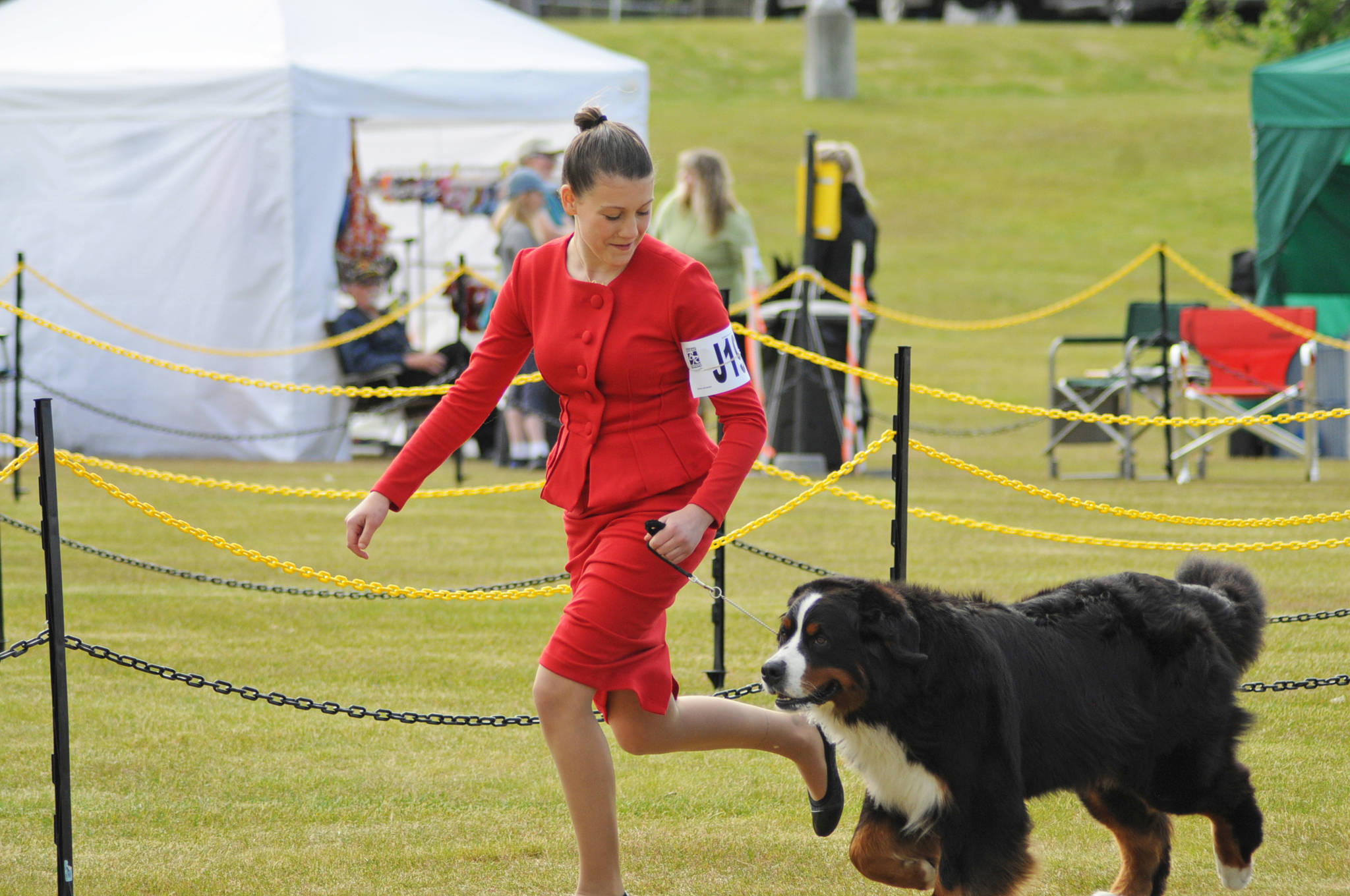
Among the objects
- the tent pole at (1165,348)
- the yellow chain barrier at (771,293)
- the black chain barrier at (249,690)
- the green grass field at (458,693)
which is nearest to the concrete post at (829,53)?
the green grass field at (458,693)

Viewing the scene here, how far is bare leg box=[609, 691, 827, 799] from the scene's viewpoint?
324 cm

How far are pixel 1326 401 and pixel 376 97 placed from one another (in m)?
7.49

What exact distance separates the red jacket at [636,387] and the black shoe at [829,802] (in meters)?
0.93

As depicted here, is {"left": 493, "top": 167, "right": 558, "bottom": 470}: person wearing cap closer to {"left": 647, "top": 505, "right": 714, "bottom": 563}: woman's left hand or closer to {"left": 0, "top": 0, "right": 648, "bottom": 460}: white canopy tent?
{"left": 0, "top": 0, "right": 648, "bottom": 460}: white canopy tent

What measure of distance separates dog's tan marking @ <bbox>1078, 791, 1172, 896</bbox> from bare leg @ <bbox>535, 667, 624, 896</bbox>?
1.22 meters

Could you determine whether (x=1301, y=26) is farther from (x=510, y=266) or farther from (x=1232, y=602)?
(x=1232, y=602)

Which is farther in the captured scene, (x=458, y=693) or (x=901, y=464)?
(x=458, y=693)

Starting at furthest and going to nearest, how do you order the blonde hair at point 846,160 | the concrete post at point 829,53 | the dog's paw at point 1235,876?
the concrete post at point 829,53 → the blonde hair at point 846,160 → the dog's paw at point 1235,876

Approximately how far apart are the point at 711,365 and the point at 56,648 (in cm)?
153

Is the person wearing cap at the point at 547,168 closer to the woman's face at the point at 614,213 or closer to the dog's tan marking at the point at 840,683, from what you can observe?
the woman's face at the point at 614,213

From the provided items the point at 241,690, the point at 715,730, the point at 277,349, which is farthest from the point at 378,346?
the point at 715,730

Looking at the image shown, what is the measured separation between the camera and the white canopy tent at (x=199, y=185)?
37.8 ft

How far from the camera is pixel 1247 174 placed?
104 feet

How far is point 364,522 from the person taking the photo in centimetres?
315
